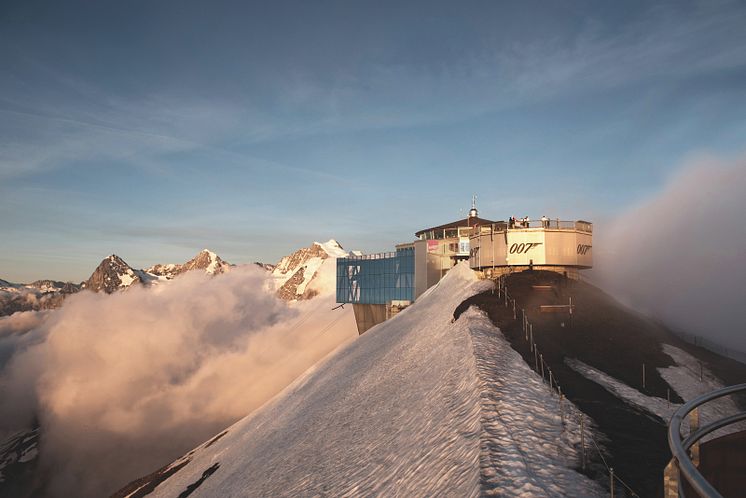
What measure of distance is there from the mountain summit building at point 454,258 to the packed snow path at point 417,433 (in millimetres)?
9060

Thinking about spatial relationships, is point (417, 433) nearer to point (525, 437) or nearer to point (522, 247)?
point (525, 437)

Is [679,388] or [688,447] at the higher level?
[688,447]

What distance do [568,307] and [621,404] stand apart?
17.2 meters

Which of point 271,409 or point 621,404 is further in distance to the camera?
point 271,409

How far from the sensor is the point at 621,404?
1889 centimetres

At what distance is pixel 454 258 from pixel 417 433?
50477mm

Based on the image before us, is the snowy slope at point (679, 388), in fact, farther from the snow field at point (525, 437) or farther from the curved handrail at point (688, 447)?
the curved handrail at point (688, 447)

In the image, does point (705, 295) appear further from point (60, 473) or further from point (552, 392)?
point (60, 473)

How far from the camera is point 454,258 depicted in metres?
66.5

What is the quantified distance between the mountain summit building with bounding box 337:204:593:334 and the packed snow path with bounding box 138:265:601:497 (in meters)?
9.06

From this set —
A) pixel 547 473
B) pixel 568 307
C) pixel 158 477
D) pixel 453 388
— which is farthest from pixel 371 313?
pixel 547 473

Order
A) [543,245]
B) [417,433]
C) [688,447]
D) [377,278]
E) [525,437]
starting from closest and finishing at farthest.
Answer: [688,447] → [525,437] → [417,433] → [543,245] → [377,278]

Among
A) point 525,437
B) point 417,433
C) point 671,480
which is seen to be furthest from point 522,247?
point 671,480

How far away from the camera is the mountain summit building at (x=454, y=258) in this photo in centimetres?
4272
